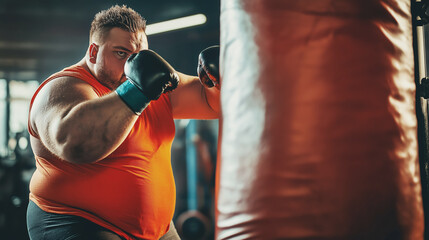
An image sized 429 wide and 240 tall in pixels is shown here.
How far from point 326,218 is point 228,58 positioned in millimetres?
374

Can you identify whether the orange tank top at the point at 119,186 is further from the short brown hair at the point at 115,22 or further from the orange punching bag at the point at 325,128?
the orange punching bag at the point at 325,128

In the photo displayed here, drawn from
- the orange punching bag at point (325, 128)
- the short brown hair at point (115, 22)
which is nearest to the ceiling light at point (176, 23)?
the short brown hair at point (115, 22)

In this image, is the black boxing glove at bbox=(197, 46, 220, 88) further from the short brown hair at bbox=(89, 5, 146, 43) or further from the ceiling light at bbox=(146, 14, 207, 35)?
the ceiling light at bbox=(146, 14, 207, 35)

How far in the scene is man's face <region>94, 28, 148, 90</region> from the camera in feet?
4.82

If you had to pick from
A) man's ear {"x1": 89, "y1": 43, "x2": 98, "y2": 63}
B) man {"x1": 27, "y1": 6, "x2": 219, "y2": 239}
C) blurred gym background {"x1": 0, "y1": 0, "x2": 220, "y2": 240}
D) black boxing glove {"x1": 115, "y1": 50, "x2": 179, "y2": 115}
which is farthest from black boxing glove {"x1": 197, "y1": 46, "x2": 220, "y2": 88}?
blurred gym background {"x1": 0, "y1": 0, "x2": 220, "y2": 240}

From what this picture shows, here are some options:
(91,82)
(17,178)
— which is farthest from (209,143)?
(91,82)

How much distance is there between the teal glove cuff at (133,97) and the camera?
1.15 m

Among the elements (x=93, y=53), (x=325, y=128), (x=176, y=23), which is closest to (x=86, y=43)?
(x=176, y=23)

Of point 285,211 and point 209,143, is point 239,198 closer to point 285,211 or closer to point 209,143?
point 285,211

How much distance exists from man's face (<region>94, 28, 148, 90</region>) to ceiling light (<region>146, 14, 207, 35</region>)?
9.46 feet

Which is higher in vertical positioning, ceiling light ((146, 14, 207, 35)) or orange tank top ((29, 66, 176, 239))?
ceiling light ((146, 14, 207, 35))

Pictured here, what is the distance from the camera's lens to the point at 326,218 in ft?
2.08

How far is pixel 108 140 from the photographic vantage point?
1.12 m

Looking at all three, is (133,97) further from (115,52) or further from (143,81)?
(115,52)
